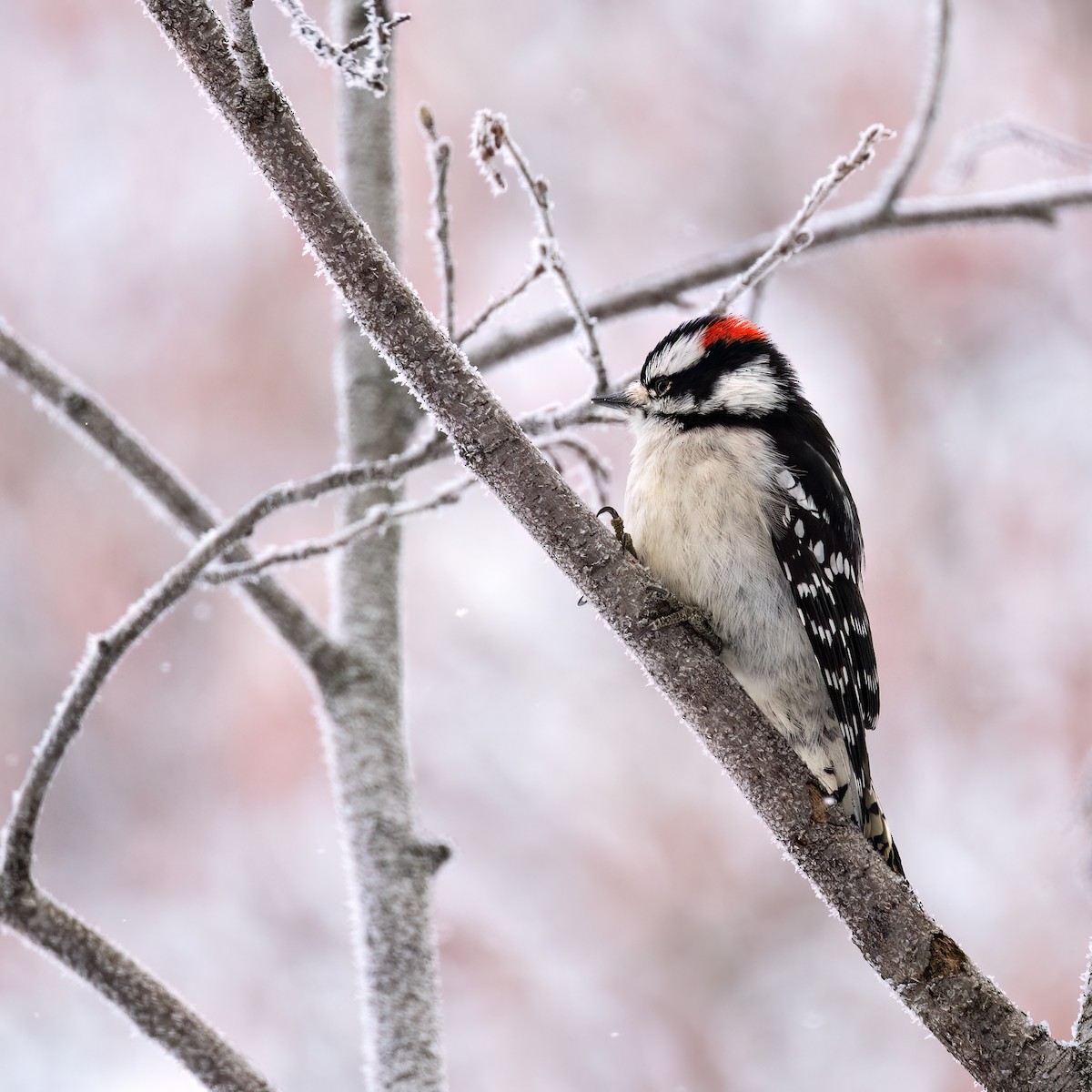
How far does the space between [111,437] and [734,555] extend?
4.56 ft

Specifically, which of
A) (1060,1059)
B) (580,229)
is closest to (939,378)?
(580,229)

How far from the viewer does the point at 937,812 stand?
263 inches

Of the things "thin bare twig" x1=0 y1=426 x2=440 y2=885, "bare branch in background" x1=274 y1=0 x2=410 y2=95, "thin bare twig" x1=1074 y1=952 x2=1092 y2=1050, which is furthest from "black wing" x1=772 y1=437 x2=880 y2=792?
"bare branch in background" x1=274 y1=0 x2=410 y2=95

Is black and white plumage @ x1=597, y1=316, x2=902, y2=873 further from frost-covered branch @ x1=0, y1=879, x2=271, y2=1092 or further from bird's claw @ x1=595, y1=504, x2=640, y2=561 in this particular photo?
frost-covered branch @ x1=0, y1=879, x2=271, y2=1092

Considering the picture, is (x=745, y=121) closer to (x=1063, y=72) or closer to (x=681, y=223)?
(x=681, y=223)

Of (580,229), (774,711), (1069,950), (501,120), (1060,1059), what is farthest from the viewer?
(580,229)

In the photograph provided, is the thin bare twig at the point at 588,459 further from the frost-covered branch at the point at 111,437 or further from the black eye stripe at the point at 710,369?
the frost-covered branch at the point at 111,437

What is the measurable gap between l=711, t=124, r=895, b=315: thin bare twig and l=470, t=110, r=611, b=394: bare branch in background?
0.95 feet

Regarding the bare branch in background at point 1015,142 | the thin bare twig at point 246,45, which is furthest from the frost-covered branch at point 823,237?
the thin bare twig at point 246,45

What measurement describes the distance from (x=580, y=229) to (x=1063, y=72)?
2.93 meters

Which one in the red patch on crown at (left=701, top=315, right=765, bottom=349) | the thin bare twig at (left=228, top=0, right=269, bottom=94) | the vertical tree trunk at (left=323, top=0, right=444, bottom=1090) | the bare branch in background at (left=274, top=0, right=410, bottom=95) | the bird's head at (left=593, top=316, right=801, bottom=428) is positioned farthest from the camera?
the red patch on crown at (left=701, top=315, right=765, bottom=349)

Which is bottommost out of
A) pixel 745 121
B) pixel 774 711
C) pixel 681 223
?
pixel 774 711

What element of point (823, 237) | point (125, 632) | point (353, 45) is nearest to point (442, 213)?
point (353, 45)

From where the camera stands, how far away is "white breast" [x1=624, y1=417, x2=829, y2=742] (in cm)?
276
